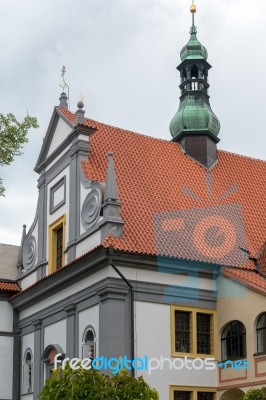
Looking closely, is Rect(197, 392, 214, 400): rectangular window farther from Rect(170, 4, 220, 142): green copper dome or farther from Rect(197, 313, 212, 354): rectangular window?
Rect(170, 4, 220, 142): green copper dome

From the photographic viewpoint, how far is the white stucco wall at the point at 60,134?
28.6 metres

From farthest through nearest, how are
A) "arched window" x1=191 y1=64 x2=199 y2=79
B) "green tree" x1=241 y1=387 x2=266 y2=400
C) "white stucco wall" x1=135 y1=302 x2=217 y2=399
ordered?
"arched window" x1=191 y1=64 x2=199 y2=79 → "white stucco wall" x1=135 y1=302 x2=217 y2=399 → "green tree" x1=241 y1=387 x2=266 y2=400

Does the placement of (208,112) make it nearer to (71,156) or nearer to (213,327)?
(71,156)

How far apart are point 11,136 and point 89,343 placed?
24.5 ft

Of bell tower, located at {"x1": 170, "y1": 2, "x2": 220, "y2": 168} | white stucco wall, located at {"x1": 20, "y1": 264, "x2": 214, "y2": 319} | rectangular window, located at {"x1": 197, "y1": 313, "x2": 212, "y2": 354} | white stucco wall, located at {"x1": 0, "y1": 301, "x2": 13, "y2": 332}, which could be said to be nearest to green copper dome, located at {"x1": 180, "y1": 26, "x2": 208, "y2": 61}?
bell tower, located at {"x1": 170, "y1": 2, "x2": 220, "y2": 168}

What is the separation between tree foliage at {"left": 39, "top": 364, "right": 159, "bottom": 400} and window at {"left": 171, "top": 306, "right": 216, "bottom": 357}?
8.19 m

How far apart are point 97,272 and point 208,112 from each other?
34.9ft

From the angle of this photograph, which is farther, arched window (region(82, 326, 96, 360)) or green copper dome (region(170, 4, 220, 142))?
green copper dome (region(170, 4, 220, 142))

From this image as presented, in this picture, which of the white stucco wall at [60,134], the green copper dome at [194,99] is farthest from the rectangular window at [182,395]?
the green copper dome at [194,99]

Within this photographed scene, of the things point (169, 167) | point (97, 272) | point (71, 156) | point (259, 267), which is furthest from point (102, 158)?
point (259, 267)

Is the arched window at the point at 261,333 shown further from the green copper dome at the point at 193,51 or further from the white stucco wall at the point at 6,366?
the green copper dome at the point at 193,51

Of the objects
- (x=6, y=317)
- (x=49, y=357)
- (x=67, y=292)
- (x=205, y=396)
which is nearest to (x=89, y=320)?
(x=67, y=292)

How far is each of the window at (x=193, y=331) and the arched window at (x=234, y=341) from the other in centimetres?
41

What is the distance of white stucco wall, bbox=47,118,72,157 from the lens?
28625mm
